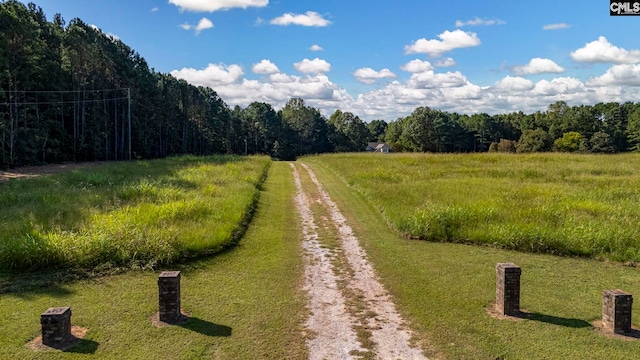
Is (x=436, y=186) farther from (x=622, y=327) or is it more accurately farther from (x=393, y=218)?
(x=622, y=327)

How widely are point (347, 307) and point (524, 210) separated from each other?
8685 millimetres

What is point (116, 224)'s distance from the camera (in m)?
10.3

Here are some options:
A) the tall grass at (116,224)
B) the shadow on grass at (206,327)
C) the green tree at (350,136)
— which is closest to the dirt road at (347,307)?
the shadow on grass at (206,327)

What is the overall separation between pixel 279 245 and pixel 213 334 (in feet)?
16.4

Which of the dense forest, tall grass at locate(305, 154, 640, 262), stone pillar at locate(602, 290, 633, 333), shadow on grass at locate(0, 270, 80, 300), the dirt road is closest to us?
the dirt road

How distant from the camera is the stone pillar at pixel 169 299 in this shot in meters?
6.40

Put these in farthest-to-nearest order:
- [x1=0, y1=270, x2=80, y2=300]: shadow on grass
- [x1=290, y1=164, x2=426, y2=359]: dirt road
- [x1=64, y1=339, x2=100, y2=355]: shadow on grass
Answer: [x1=0, y1=270, x2=80, y2=300]: shadow on grass
[x1=290, y1=164, x2=426, y2=359]: dirt road
[x1=64, y1=339, x2=100, y2=355]: shadow on grass

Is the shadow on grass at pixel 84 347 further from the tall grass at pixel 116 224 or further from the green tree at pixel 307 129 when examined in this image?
the green tree at pixel 307 129

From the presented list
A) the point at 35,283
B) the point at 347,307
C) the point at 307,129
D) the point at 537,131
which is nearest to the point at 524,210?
the point at 347,307

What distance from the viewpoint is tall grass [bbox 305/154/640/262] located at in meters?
10.6

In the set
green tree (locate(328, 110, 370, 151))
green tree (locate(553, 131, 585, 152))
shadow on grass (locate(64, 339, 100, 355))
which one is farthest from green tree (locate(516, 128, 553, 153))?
shadow on grass (locate(64, 339, 100, 355))

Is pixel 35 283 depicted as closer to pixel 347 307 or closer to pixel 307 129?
pixel 347 307

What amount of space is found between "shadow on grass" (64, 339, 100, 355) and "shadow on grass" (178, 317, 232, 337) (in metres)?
1.15

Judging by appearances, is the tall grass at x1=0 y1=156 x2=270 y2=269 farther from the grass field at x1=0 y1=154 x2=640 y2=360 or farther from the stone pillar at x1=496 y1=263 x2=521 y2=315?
the stone pillar at x1=496 y1=263 x2=521 y2=315
